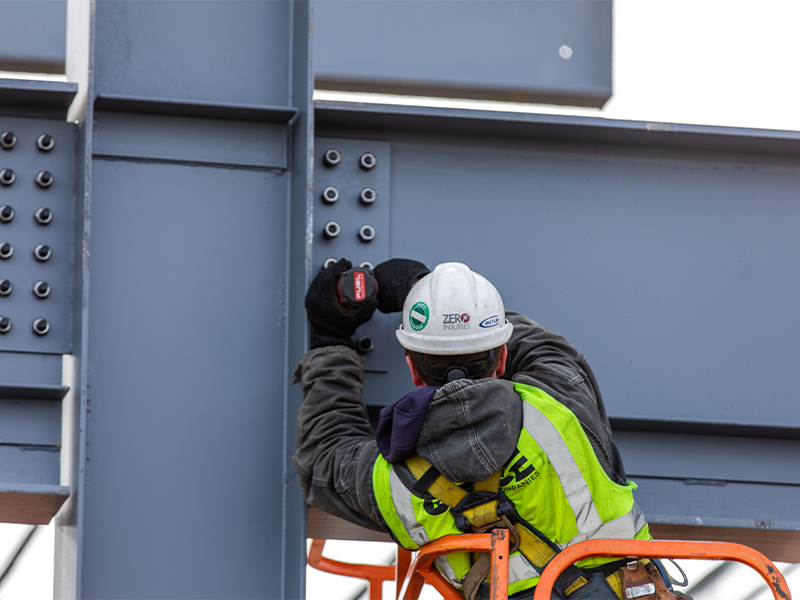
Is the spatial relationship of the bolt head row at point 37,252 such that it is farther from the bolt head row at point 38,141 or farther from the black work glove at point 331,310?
the black work glove at point 331,310

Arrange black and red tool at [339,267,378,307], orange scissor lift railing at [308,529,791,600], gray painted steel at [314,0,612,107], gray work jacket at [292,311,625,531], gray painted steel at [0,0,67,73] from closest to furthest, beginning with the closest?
orange scissor lift railing at [308,529,791,600] < gray work jacket at [292,311,625,531] < black and red tool at [339,267,378,307] < gray painted steel at [0,0,67,73] < gray painted steel at [314,0,612,107]

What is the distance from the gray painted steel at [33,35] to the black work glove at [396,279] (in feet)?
5.35

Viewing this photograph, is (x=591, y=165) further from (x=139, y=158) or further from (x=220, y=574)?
(x=220, y=574)

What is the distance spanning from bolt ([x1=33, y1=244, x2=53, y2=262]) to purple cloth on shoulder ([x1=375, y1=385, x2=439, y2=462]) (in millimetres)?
1544

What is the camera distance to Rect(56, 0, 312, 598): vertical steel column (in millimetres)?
3295

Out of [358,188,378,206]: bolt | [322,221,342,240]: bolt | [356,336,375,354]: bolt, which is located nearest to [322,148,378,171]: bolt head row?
[358,188,378,206]: bolt

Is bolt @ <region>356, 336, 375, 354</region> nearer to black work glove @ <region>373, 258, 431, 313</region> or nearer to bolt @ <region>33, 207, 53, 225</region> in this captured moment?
black work glove @ <region>373, 258, 431, 313</region>

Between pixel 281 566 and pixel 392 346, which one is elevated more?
pixel 392 346

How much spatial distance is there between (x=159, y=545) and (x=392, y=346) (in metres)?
1.15

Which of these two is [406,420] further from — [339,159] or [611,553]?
[339,159]

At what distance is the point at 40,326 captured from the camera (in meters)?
3.35

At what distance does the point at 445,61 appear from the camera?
156 inches

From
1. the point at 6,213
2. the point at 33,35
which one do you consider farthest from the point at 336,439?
the point at 33,35

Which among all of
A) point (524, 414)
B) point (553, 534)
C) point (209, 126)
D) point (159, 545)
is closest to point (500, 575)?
point (553, 534)
